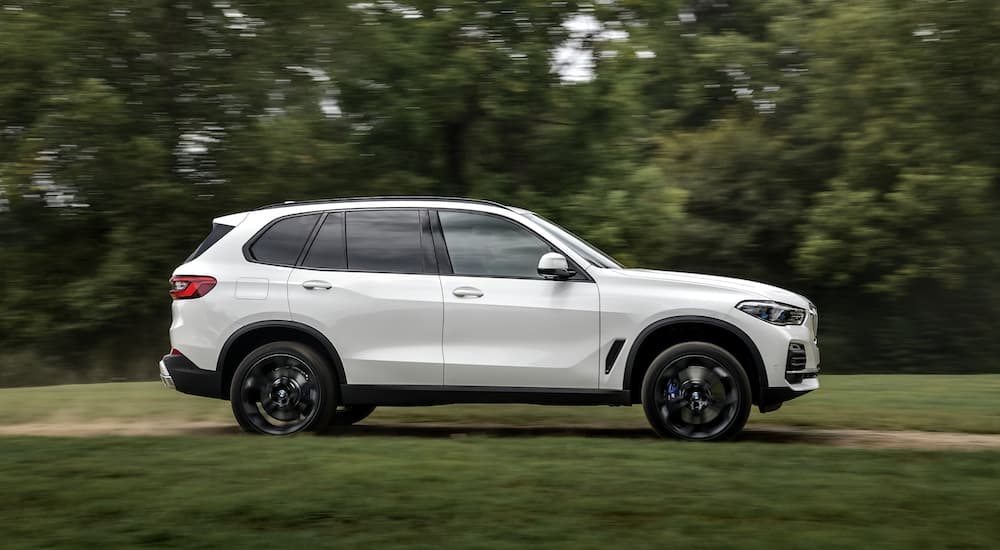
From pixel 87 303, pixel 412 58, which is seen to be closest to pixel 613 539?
pixel 412 58

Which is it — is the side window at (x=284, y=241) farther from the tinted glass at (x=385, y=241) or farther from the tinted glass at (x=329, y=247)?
the tinted glass at (x=385, y=241)

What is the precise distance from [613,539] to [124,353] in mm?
20329

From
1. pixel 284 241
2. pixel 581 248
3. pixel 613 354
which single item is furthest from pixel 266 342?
pixel 613 354

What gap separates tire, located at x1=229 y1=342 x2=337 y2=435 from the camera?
948 cm

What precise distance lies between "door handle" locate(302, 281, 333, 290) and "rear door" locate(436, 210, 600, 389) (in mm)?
897

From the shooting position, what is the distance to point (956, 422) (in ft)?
34.7

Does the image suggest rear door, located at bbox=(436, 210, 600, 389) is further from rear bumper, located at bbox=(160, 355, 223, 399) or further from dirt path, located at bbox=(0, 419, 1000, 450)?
rear bumper, located at bbox=(160, 355, 223, 399)

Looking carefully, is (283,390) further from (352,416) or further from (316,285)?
(352,416)

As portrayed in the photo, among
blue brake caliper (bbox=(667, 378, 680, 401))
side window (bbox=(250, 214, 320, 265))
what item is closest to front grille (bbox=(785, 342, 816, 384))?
blue brake caliper (bbox=(667, 378, 680, 401))

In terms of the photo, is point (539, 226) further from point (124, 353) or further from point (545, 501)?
point (124, 353)

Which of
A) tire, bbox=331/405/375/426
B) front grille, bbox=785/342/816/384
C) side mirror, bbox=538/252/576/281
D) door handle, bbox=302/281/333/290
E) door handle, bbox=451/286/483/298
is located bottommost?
tire, bbox=331/405/375/426

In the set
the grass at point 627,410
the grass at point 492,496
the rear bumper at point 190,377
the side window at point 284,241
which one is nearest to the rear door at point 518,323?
the grass at point 492,496

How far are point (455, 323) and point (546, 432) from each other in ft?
5.01

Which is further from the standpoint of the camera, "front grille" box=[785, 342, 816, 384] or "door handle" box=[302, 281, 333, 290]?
"door handle" box=[302, 281, 333, 290]
